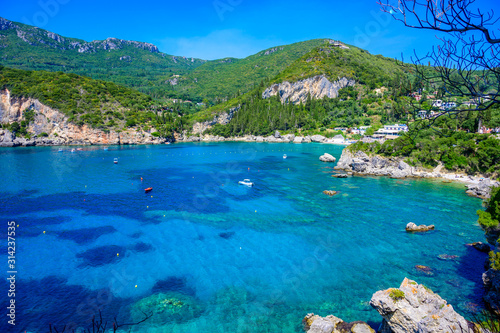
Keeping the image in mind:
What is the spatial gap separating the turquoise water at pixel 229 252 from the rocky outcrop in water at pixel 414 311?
287 cm

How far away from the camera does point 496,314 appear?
1241 cm

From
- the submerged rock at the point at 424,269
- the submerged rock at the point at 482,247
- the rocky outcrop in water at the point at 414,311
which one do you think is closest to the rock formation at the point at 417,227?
the submerged rock at the point at 482,247

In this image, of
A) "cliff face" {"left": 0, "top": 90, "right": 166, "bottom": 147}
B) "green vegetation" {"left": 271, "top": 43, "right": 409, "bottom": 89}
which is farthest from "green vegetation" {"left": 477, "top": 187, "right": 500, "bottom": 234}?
"green vegetation" {"left": 271, "top": 43, "right": 409, "bottom": 89}

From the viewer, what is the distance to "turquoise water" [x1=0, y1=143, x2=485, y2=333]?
14.4m

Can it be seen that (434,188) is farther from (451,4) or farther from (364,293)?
(451,4)

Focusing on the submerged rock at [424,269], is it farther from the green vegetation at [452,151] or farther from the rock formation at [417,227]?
the green vegetation at [452,151]

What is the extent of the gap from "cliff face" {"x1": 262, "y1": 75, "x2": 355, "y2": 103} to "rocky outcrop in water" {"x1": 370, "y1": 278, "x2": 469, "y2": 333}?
165156 millimetres

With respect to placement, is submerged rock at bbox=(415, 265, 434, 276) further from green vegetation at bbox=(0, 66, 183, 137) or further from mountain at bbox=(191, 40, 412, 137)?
green vegetation at bbox=(0, 66, 183, 137)

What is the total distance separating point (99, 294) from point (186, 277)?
17.1 feet

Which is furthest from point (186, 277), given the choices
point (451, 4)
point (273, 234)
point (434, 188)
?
point (434, 188)

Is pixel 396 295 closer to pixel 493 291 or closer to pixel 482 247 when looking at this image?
pixel 493 291

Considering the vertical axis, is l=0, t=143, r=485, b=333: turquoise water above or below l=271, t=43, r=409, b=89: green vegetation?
below

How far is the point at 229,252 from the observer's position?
21.2 metres

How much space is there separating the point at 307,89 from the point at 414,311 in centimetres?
17420
